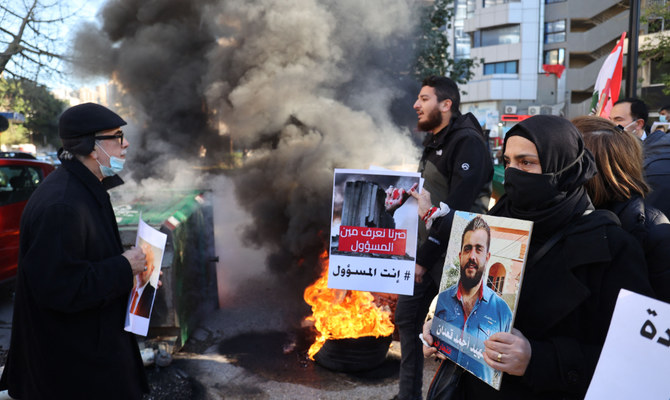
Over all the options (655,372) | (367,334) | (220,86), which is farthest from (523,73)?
(655,372)

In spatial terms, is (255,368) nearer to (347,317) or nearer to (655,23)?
(347,317)

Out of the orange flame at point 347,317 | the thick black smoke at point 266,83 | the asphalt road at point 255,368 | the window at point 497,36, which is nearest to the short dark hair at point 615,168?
the asphalt road at point 255,368

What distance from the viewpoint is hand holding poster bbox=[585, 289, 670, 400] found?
1.22 metres

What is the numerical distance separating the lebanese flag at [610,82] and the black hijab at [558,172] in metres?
3.59

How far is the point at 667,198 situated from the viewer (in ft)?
9.39

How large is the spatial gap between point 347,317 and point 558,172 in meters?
3.26

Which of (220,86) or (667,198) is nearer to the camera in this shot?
(667,198)

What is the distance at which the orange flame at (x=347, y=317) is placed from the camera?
4469mm

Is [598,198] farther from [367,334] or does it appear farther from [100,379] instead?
[367,334]

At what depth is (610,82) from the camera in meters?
4.79

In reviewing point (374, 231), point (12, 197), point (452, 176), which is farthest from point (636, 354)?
point (12, 197)

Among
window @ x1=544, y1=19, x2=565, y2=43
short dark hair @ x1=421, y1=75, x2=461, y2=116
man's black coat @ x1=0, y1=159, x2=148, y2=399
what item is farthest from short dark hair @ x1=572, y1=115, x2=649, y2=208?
window @ x1=544, y1=19, x2=565, y2=43

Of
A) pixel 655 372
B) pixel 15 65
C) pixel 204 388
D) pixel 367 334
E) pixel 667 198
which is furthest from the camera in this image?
pixel 15 65

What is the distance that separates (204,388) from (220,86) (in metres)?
5.32
